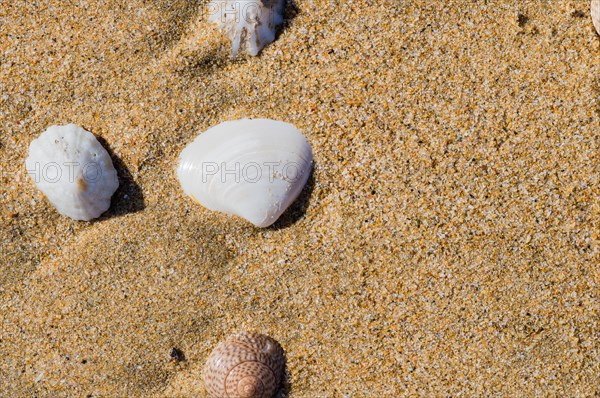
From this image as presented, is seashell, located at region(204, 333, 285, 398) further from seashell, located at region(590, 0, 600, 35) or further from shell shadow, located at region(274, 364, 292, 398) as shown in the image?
seashell, located at region(590, 0, 600, 35)

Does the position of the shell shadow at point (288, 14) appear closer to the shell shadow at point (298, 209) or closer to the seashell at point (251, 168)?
the seashell at point (251, 168)

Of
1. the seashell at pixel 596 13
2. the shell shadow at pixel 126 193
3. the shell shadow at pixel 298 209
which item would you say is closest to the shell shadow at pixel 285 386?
the shell shadow at pixel 298 209

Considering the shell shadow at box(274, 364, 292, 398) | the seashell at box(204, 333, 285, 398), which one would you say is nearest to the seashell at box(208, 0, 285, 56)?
the seashell at box(204, 333, 285, 398)

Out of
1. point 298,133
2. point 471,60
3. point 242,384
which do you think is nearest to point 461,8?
point 471,60

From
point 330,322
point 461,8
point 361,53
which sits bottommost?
point 330,322

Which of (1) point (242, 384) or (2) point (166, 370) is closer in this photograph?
(1) point (242, 384)

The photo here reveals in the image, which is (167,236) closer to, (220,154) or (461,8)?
(220,154)

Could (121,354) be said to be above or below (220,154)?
below

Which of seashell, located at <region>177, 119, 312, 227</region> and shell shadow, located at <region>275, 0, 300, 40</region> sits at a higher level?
shell shadow, located at <region>275, 0, 300, 40</region>
